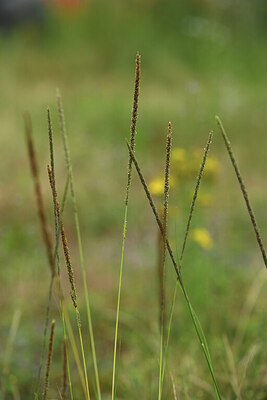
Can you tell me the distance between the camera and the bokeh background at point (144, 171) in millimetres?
2836

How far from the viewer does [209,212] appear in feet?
20.4

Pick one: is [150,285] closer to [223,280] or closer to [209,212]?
[223,280]

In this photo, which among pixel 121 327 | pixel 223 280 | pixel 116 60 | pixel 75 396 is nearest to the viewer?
pixel 75 396

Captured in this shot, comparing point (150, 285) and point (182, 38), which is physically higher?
point (182, 38)

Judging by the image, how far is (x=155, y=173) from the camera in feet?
24.3

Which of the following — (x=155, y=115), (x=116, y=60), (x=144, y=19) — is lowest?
(x=155, y=115)

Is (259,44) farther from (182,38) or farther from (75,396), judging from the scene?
(75,396)

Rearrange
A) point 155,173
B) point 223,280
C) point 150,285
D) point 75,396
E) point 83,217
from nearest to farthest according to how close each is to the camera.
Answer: point 75,396 < point 223,280 < point 150,285 < point 83,217 < point 155,173

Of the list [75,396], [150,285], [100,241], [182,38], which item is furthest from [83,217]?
[182,38]

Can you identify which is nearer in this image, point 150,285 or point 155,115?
point 150,285

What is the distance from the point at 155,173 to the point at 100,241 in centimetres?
217

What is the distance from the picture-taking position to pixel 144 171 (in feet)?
24.8

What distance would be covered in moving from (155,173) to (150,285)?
337 centimetres

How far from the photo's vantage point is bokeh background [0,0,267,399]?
112 inches
